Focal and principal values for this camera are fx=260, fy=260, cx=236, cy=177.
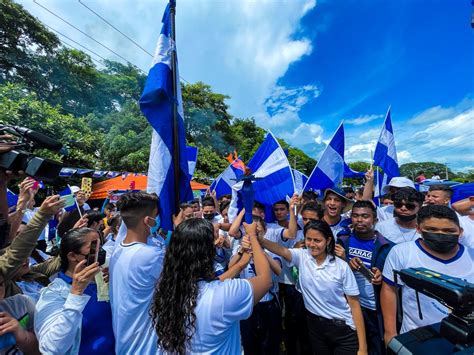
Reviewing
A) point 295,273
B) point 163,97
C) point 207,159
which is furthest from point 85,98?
point 295,273

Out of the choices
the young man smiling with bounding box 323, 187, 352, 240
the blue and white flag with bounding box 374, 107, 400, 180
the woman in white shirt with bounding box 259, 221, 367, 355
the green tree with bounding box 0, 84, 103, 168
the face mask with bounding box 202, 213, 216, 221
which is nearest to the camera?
the woman in white shirt with bounding box 259, 221, 367, 355

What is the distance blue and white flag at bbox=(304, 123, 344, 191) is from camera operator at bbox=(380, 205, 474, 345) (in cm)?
218

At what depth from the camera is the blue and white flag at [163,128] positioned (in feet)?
9.09

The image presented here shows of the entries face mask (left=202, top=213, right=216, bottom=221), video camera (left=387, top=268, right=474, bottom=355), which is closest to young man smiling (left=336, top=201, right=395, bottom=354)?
video camera (left=387, top=268, right=474, bottom=355)

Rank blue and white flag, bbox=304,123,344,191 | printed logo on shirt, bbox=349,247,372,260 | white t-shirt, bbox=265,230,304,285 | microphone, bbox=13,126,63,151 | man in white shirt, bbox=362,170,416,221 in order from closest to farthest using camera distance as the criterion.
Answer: microphone, bbox=13,126,63,151 < printed logo on shirt, bbox=349,247,372,260 < white t-shirt, bbox=265,230,304,285 < man in white shirt, bbox=362,170,416,221 < blue and white flag, bbox=304,123,344,191

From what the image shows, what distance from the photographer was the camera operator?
174 centimetres

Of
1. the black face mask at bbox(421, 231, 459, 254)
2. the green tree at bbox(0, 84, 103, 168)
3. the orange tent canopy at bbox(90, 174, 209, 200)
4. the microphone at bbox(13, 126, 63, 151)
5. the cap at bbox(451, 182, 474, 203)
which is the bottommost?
the black face mask at bbox(421, 231, 459, 254)

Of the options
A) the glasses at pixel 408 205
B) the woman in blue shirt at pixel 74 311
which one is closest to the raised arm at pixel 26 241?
the woman in blue shirt at pixel 74 311

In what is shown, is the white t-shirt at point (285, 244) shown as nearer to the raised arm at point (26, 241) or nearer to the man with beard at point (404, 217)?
the man with beard at point (404, 217)

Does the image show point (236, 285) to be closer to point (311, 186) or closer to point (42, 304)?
point (42, 304)

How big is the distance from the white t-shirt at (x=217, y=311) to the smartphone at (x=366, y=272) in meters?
1.36

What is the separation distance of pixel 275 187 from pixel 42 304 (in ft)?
9.30

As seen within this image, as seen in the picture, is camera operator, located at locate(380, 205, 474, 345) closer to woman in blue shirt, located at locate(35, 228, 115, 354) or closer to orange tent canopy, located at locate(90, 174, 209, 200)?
woman in blue shirt, located at locate(35, 228, 115, 354)

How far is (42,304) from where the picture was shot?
1537mm
